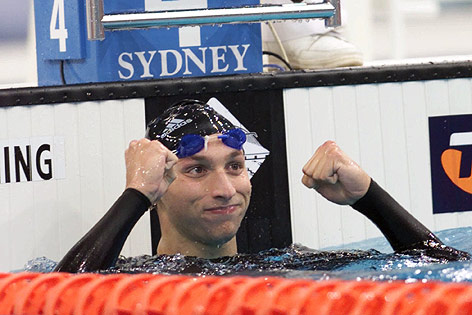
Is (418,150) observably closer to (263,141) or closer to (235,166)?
(263,141)

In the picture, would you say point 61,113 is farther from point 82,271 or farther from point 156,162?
point 82,271

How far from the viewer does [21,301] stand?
1413 mm

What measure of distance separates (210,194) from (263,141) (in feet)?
1.82

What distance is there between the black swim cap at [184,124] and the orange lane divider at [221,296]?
0.79 meters

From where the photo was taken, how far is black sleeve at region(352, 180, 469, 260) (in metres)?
2.16

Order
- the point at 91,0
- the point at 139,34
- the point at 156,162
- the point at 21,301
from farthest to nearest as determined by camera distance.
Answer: the point at 139,34
the point at 91,0
the point at 156,162
the point at 21,301

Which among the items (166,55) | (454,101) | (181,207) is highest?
(166,55)

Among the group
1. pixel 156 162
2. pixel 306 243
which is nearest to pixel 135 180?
pixel 156 162

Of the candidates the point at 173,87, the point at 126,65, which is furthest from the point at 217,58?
the point at 126,65

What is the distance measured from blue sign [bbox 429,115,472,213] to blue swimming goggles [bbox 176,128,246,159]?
861mm

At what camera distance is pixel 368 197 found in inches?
87.0

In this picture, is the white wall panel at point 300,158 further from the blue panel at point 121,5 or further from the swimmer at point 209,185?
the blue panel at point 121,5

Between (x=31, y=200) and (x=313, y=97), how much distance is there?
986 millimetres

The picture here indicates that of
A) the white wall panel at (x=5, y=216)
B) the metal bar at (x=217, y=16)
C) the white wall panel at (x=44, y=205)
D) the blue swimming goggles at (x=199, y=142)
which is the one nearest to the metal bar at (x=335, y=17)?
the metal bar at (x=217, y=16)
